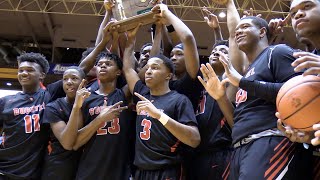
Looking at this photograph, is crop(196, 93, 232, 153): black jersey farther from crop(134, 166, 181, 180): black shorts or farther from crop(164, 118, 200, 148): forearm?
crop(134, 166, 181, 180): black shorts

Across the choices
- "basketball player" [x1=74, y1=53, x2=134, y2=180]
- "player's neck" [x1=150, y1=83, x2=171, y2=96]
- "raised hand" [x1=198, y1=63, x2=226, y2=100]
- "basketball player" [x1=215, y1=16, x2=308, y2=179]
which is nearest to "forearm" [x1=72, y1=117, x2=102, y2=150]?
"basketball player" [x1=74, y1=53, x2=134, y2=180]

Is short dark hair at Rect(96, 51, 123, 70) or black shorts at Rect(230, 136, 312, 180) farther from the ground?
short dark hair at Rect(96, 51, 123, 70)

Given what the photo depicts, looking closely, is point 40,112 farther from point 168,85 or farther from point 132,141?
point 168,85

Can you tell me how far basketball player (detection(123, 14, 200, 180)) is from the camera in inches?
140

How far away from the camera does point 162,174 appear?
3.57 meters

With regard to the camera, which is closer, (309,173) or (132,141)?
(309,173)

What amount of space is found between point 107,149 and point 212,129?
103cm

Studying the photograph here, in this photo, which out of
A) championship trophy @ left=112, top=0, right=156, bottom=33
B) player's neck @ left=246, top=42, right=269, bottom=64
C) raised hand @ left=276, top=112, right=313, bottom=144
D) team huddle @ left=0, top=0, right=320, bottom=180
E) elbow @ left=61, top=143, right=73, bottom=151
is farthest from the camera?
championship trophy @ left=112, top=0, right=156, bottom=33

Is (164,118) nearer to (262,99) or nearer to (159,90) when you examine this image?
(159,90)

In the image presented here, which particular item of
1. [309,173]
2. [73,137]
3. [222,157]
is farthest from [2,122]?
[309,173]

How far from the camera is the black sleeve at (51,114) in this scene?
4105mm

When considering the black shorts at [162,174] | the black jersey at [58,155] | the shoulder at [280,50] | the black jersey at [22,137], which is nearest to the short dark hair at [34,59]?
the black jersey at [22,137]

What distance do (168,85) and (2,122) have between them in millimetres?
1849

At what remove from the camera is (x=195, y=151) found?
395cm
